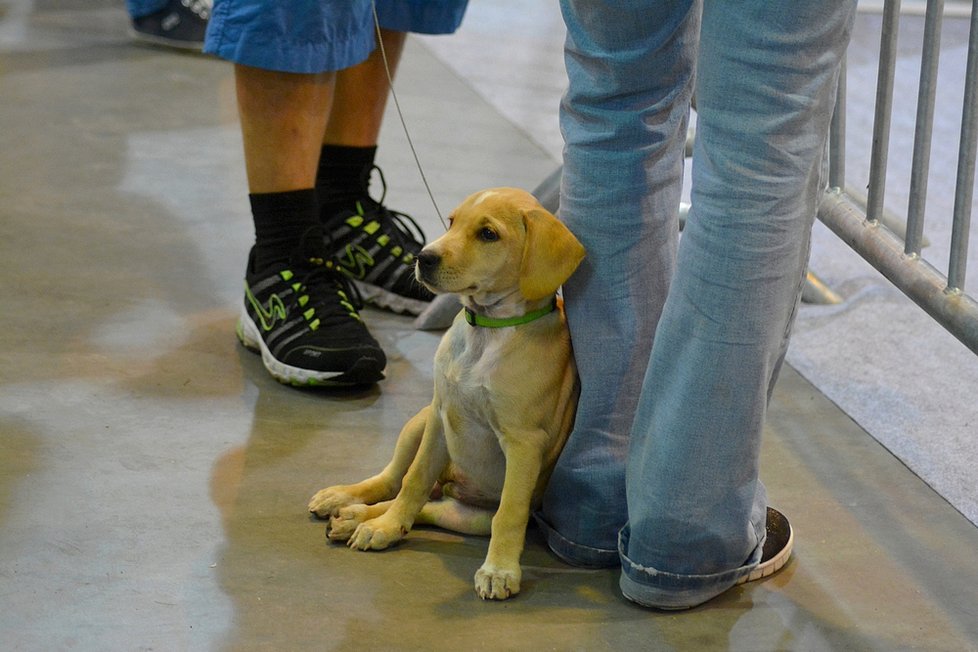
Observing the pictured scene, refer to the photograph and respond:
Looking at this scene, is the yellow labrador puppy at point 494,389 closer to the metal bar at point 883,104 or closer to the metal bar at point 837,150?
the metal bar at point 883,104

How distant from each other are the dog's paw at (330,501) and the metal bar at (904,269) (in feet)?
2.34

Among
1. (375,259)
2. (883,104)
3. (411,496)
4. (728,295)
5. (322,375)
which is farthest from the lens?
(375,259)

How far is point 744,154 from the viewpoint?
1.16 meters

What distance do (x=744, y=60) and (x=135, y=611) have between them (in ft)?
2.64

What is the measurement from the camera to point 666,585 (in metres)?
1.29

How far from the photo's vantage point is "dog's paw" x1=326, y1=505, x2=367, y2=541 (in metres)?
1.41

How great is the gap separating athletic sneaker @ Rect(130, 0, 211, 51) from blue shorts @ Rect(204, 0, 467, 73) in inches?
73.0

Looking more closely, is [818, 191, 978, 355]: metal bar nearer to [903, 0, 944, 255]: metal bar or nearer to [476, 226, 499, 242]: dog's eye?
[903, 0, 944, 255]: metal bar

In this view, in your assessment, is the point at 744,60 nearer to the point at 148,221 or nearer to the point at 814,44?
the point at 814,44

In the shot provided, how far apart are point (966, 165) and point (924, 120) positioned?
106 mm

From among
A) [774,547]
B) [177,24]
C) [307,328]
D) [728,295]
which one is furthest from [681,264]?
[177,24]

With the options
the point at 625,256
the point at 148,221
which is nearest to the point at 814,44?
the point at 625,256

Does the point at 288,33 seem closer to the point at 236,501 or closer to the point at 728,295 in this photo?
the point at 236,501

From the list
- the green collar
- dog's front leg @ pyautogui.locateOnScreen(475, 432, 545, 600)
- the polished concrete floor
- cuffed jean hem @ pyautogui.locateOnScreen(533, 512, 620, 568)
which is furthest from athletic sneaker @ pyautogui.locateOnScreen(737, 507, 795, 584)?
the green collar
